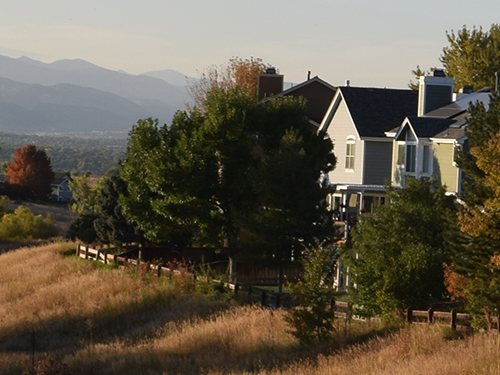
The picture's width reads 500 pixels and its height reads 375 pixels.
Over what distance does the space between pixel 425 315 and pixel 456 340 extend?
268 cm

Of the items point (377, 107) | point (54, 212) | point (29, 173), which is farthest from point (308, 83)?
point (29, 173)

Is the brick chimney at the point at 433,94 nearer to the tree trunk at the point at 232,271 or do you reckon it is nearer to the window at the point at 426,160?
the window at the point at 426,160

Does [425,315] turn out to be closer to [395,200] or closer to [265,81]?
[395,200]

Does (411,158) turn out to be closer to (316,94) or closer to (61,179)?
(316,94)

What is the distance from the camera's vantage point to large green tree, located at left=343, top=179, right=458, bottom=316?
29.3 meters

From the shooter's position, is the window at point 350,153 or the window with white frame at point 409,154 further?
the window at point 350,153

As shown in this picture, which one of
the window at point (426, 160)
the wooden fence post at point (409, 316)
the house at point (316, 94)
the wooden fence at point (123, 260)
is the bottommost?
the wooden fence at point (123, 260)

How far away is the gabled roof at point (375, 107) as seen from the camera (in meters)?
45.8

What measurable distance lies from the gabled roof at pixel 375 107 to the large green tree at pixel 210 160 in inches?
125

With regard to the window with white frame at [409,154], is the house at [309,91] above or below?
above

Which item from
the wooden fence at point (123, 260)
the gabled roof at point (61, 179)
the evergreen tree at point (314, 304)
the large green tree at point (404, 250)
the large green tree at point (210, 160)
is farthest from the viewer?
the gabled roof at point (61, 179)

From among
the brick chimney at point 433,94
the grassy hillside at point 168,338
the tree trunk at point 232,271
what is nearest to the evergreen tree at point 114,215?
the grassy hillside at point 168,338

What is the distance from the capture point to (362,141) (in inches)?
1797

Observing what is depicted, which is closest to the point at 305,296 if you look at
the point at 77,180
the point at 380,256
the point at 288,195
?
the point at 380,256
